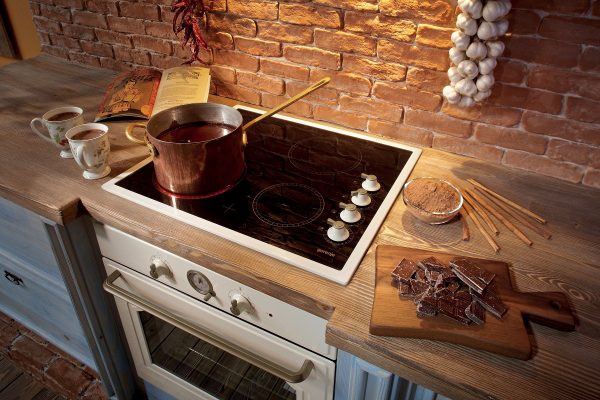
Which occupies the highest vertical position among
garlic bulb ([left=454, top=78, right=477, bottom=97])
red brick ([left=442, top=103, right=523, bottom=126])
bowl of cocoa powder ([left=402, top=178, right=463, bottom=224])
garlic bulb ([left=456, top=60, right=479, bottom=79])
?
garlic bulb ([left=456, top=60, right=479, bottom=79])

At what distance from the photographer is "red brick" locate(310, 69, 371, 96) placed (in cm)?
121

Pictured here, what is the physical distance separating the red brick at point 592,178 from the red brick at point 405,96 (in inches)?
14.9

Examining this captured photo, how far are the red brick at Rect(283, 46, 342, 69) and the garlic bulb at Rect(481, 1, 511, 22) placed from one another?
0.40 m

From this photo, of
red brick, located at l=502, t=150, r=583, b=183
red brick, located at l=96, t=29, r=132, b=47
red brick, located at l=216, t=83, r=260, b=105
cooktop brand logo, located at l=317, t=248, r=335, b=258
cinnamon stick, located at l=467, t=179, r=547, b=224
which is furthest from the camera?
red brick, located at l=96, t=29, r=132, b=47

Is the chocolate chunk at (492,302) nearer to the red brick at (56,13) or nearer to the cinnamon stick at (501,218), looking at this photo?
the cinnamon stick at (501,218)

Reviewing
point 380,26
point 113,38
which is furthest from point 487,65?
point 113,38

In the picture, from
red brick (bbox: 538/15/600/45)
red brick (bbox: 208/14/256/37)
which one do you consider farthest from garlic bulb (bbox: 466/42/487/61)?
red brick (bbox: 208/14/256/37)

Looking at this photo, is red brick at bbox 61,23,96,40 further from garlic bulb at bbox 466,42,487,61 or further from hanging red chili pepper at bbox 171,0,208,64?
garlic bulb at bbox 466,42,487,61

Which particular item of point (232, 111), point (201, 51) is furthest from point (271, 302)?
point (201, 51)

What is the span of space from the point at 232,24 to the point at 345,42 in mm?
370

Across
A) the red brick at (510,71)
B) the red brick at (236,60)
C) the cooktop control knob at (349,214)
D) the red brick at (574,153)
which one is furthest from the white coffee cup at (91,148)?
the red brick at (574,153)

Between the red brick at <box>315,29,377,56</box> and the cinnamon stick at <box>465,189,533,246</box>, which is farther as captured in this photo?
the red brick at <box>315,29,377,56</box>

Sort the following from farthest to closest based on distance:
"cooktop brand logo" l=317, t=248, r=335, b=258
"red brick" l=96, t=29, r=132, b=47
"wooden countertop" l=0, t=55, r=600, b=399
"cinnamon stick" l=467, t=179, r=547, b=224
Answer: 1. "red brick" l=96, t=29, r=132, b=47
2. "cinnamon stick" l=467, t=179, r=547, b=224
3. "cooktop brand logo" l=317, t=248, r=335, b=258
4. "wooden countertop" l=0, t=55, r=600, b=399

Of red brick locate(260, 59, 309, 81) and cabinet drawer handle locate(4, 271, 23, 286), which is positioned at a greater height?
red brick locate(260, 59, 309, 81)
